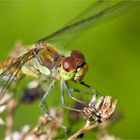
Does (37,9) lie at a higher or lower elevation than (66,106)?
higher

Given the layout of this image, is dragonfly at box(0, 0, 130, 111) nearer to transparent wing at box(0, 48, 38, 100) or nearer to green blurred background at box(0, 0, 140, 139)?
transparent wing at box(0, 48, 38, 100)

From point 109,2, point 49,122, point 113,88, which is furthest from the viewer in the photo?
point 113,88

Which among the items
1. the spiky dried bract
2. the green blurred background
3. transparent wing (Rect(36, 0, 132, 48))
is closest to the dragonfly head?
the spiky dried bract

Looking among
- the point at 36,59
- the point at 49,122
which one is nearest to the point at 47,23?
the point at 36,59

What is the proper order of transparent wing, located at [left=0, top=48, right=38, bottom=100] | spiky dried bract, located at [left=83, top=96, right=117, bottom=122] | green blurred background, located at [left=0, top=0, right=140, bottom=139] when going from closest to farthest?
spiky dried bract, located at [left=83, top=96, right=117, bottom=122] → transparent wing, located at [left=0, top=48, right=38, bottom=100] → green blurred background, located at [left=0, top=0, right=140, bottom=139]

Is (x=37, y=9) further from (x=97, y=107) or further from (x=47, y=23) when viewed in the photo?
(x=97, y=107)

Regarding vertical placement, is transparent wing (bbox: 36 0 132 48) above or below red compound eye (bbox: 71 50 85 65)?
above

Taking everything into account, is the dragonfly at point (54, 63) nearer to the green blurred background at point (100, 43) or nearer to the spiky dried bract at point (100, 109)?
the spiky dried bract at point (100, 109)

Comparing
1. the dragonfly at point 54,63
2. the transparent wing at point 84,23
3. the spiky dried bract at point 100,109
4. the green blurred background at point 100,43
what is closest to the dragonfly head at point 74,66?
the dragonfly at point 54,63

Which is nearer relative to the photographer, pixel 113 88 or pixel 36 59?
pixel 36 59
